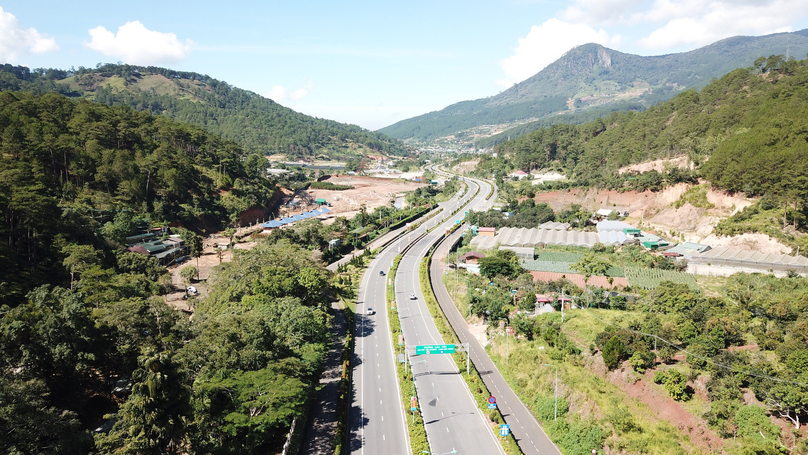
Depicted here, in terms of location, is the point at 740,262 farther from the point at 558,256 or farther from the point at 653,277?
the point at 558,256

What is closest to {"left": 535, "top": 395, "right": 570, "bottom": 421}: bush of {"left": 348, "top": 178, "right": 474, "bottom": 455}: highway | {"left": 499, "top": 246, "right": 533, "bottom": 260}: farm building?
{"left": 348, "top": 178, "right": 474, "bottom": 455}: highway

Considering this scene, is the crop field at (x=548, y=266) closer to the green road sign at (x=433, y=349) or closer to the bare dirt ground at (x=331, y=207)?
the green road sign at (x=433, y=349)

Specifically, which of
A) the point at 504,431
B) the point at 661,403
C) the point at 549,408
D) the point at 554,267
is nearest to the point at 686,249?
the point at 554,267

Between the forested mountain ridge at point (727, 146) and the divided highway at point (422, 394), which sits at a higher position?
the forested mountain ridge at point (727, 146)

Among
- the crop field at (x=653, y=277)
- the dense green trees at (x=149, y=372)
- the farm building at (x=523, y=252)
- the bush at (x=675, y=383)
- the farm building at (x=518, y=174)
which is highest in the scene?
the farm building at (x=518, y=174)

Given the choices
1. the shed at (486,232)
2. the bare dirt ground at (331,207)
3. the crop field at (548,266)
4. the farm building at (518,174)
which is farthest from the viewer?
the farm building at (518,174)

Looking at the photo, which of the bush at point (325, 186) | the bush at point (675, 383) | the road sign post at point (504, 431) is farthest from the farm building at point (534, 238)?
the bush at point (325, 186)
